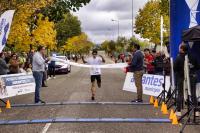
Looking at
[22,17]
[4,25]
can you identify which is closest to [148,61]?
[4,25]

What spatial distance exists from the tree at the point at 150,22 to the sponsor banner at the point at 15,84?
43166mm

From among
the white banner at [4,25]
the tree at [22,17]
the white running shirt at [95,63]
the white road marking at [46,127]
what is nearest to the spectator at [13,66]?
the white running shirt at [95,63]

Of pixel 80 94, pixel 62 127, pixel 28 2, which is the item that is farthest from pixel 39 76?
pixel 28 2

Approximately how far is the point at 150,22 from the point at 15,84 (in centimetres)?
4789

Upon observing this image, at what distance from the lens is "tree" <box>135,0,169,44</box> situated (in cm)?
6382

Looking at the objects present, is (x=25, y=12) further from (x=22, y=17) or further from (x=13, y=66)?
(x=13, y=66)

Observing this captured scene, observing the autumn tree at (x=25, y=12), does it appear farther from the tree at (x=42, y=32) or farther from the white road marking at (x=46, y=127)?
the white road marking at (x=46, y=127)

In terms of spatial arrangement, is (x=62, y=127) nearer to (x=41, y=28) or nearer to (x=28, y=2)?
(x=28, y=2)

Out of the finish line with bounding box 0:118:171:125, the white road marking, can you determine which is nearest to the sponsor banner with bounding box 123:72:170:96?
the finish line with bounding box 0:118:171:125

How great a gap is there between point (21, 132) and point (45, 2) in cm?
2357

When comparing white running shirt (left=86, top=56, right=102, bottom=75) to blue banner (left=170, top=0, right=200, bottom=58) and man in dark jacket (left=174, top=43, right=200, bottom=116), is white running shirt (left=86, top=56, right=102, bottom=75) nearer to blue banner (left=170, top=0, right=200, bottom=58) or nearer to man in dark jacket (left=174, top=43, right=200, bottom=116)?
blue banner (left=170, top=0, right=200, bottom=58)

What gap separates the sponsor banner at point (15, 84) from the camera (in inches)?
744

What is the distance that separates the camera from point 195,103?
13.9 metres

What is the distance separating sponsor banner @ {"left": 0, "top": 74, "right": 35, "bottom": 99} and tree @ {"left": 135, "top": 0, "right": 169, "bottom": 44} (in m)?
43.2
